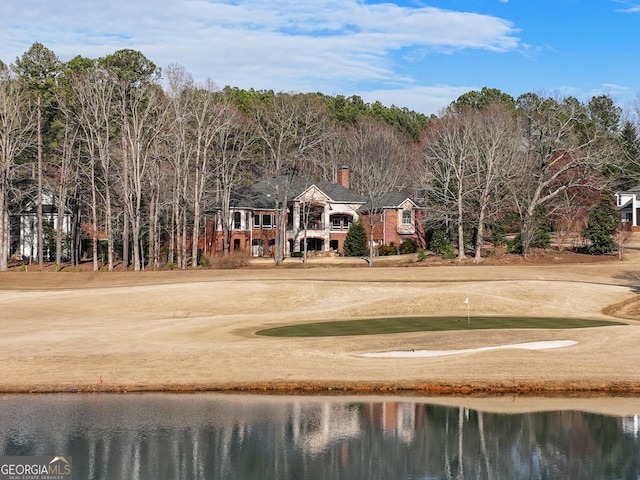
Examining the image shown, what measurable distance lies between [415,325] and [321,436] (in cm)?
1909

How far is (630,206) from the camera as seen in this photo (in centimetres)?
11212

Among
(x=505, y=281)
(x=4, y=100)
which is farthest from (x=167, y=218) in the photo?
(x=505, y=281)

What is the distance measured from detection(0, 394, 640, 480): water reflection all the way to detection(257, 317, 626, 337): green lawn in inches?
474

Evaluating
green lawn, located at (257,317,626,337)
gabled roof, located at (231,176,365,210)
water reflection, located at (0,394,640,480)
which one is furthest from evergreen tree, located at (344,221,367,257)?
water reflection, located at (0,394,640,480)

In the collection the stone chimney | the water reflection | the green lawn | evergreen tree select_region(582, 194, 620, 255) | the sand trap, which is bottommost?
the water reflection

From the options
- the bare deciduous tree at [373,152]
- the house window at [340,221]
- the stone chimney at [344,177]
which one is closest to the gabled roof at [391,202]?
the house window at [340,221]

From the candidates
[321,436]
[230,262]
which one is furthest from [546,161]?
[321,436]

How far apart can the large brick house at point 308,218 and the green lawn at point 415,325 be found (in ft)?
151

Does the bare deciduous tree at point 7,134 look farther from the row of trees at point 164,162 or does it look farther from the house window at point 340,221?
the house window at point 340,221

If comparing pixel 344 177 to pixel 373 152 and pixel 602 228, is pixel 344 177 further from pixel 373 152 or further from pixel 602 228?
pixel 602 228

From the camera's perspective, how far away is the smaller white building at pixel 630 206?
110 metres

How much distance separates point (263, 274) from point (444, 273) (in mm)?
14525

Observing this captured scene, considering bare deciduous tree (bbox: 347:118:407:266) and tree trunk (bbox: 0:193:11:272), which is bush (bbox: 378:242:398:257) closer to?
bare deciduous tree (bbox: 347:118:407:266)

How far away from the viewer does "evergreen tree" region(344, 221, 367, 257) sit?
88.5 meters
